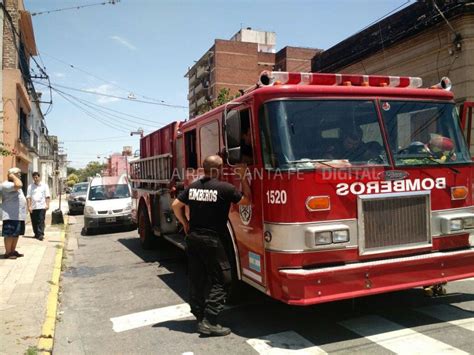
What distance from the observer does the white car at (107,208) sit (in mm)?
14789

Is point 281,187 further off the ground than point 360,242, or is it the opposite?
point 281,187

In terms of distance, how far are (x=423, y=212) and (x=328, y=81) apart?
1.79 metres

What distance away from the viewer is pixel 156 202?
961 centimetres

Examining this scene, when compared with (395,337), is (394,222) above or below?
above

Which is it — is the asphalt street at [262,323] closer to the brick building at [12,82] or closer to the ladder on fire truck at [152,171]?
the ladder on fire truck at [152,171]

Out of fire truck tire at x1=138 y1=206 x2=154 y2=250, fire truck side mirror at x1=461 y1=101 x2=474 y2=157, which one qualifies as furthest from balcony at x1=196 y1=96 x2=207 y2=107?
fire truck side mirror at x1=461 y1=101 x2=474 y2=157

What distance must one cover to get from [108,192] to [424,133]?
1281 cm

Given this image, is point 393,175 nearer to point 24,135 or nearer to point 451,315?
point 451,315

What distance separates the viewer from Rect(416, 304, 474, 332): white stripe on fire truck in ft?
16.4

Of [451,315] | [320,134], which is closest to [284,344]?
[451,315]

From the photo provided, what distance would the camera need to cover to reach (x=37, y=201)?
40.9 feet

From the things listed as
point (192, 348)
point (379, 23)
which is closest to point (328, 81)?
point (192, 348)

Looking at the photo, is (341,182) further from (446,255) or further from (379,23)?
(379,23)

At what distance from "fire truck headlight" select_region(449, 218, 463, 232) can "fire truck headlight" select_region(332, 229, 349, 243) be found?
132cm
